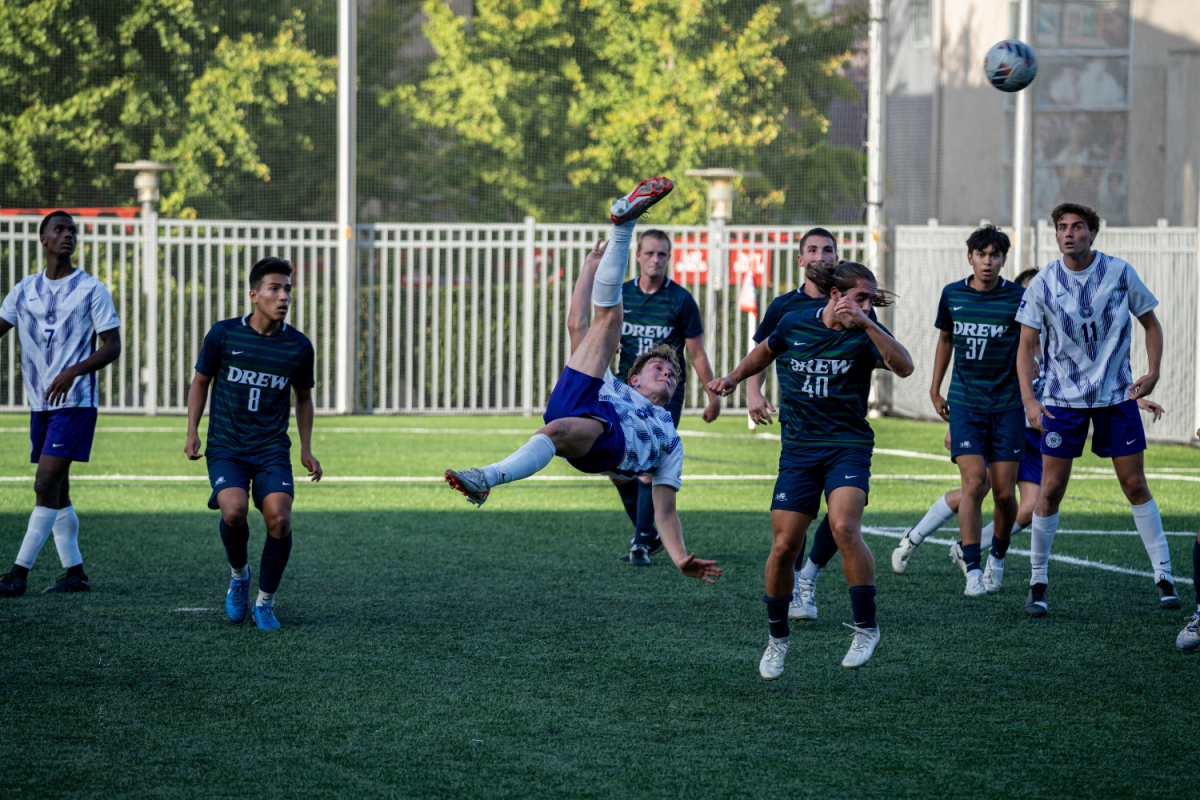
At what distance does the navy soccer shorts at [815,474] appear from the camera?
18.9ft

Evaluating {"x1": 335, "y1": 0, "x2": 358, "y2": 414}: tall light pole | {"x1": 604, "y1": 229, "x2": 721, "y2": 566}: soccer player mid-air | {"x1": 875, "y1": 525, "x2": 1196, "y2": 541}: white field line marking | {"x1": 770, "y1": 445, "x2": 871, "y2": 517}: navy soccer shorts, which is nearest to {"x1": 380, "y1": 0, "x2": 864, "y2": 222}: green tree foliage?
{"x1": 335, "y1": 0, "x2": 358, "y2": 414}: tall light pole

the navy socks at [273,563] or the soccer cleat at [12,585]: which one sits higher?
the navy socks at [273,563]

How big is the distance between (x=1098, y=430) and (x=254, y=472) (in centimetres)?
452

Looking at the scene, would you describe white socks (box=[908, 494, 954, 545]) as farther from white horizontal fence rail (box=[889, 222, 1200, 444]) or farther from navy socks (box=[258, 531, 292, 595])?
white horizontal fence rail (box=[889, 222, 1200, 444])

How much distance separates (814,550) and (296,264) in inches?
536

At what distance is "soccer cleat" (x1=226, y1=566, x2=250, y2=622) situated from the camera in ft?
22.5

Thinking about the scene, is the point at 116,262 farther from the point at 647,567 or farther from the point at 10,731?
the point at 10,731

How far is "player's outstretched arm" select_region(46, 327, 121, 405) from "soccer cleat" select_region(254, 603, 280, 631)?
1675mm

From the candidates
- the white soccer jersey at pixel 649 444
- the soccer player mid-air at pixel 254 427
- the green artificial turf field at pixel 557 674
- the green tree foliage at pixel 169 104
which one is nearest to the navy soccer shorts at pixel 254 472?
the soccer player mid-air at pixel 254 427

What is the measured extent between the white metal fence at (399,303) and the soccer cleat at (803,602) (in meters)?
11.5

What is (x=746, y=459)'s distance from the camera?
581 inches

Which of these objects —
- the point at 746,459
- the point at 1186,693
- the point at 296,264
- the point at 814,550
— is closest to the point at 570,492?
the point at 746,459

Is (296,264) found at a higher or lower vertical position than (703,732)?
higher

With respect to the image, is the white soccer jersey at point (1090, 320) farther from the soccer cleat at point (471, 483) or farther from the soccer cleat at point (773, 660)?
the soccer cleat at point (471, 483)
